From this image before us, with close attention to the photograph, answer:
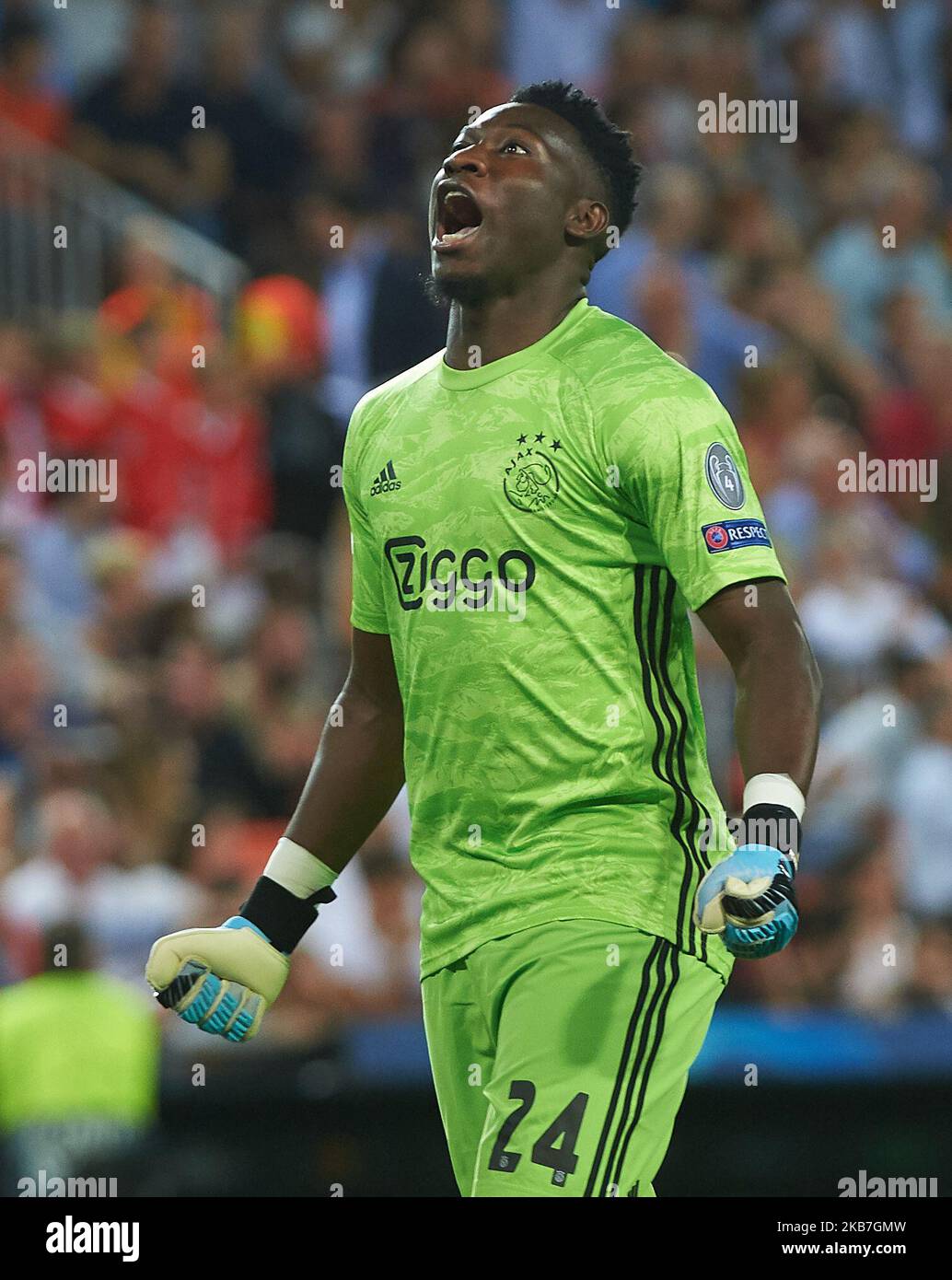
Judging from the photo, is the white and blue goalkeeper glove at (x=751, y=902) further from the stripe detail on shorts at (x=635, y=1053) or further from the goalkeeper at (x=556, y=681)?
the stripe detail on shorts at (x=635, y=1053)

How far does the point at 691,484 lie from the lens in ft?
11.3

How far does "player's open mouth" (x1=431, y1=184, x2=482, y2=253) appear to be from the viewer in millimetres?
3736

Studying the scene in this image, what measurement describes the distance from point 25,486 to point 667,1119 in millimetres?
5793

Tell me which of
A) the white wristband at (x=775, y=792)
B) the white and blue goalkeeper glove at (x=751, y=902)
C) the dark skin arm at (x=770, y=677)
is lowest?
the white and blue goalkeeper glove at (x=751, y=902)

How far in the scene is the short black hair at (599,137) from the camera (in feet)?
12.7

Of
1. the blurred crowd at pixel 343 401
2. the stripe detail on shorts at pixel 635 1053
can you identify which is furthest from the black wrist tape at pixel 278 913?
the blurred crowd at pixel 343 401

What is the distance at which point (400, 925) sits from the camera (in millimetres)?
7262

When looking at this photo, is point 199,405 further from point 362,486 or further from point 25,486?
A: point 362,486

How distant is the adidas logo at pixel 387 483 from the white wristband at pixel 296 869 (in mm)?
680

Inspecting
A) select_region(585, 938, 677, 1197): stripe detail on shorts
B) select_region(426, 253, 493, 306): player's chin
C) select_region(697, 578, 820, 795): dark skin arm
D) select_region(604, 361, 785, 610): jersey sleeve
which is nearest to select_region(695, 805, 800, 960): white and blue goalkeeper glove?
select_region(697, 578, 820, 795): dark skin arm

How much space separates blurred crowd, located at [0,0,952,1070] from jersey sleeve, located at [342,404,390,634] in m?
2.97

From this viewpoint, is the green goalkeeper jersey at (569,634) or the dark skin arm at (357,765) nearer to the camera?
the green goalkeeper jersey at (569,634)

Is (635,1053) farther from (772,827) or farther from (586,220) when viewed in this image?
(586,220)

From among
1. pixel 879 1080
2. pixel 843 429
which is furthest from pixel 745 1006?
pixel 843 429
